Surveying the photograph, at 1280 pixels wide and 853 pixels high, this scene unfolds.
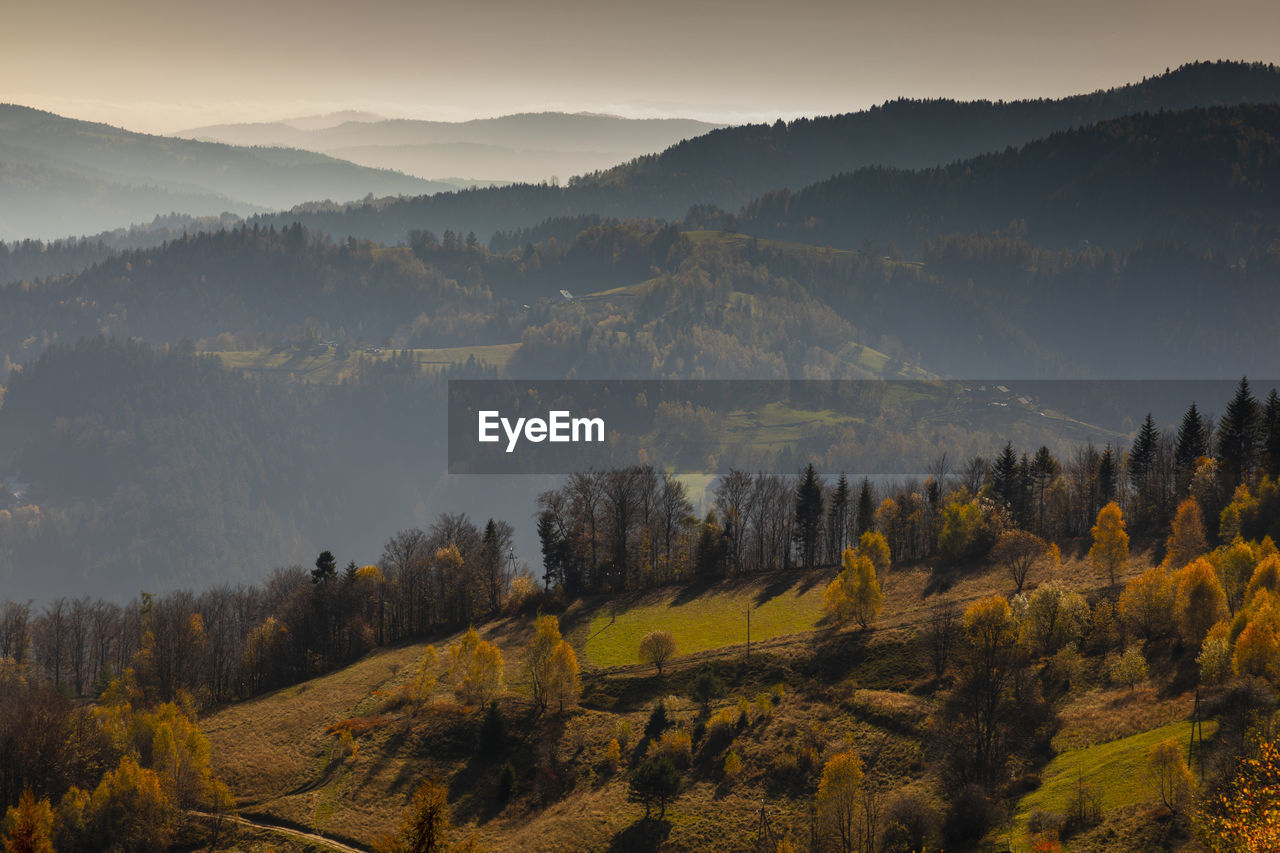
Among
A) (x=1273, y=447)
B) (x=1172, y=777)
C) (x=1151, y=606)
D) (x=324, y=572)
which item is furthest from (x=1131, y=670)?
(x=324, y=572)

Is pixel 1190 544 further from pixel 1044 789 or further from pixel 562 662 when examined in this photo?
pixel 562 662

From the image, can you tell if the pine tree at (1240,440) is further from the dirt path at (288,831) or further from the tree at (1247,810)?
the dirt path at (288,831)

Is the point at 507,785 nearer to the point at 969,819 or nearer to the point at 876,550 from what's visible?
the point at 969,819

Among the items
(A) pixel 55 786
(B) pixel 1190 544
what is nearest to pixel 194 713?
(A) pixel 55 786

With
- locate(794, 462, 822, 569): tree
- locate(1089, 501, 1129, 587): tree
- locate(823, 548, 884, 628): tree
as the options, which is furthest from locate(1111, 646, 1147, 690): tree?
locate(794, 462, 822, 569): tree

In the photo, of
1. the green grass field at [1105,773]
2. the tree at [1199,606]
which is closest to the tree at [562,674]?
the green grass field at [1105,773]
